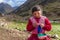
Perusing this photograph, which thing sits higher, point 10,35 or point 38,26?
point 38,26

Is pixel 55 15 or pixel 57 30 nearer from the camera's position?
pixel 57 30

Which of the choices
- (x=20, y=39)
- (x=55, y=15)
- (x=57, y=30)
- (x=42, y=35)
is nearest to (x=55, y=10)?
(x=55, y=15)

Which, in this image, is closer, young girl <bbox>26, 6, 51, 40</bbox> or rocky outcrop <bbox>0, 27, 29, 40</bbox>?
young girl <bbox>26, 6, 51, 40</bbox>

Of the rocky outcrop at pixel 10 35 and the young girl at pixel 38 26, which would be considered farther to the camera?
the rocky outcrop at pixel 10 35

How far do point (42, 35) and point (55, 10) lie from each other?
2383cm

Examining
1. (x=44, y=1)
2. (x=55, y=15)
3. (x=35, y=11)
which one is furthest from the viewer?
(x=44, y=1)

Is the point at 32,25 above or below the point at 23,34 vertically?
above

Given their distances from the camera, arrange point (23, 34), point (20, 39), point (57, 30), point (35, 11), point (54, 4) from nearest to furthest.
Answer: point (35, 11)
point (20, 39)
point (23, 34)
point (57, 30)
point (54, 4)

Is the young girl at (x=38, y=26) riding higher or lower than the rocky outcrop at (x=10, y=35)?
higher

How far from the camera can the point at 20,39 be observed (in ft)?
38.6

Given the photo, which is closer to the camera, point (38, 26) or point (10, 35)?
point (38, 26)

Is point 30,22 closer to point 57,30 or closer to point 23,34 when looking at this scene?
point 23,34

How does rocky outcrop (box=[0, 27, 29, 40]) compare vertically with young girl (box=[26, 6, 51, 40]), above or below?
below

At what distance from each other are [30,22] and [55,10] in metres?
23.8
